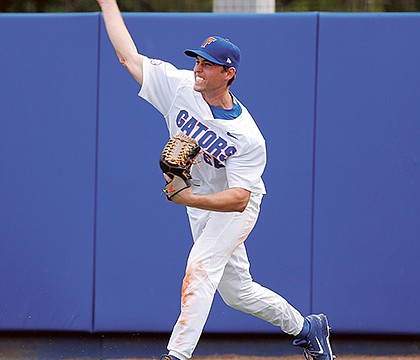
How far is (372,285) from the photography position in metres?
6.12

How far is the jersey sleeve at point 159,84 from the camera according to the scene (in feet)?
16.0

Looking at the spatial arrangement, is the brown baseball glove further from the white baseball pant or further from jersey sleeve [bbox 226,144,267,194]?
the white baseball pant

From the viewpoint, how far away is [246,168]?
4.77 m

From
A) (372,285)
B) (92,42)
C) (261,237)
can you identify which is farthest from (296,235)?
(92,42)

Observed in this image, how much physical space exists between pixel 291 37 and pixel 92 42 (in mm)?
1244

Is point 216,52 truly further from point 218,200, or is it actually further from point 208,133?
point 218,200

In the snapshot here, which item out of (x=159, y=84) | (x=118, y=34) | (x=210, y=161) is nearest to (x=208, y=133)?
(x=210, y=161)

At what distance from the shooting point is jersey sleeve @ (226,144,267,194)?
15.5ft

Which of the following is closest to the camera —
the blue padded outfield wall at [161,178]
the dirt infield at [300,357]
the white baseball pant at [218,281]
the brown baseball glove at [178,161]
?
the brown baseball glove at [178,161]

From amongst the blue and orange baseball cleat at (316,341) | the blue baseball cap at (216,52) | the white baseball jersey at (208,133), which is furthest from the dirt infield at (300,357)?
the blue baseball cap at (216,52)

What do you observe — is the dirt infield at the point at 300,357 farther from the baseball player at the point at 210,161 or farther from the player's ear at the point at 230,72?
the player's ear at the point at 230,72

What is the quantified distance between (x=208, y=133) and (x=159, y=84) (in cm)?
37

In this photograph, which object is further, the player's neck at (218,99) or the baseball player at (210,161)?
the player's neck at (218,99)

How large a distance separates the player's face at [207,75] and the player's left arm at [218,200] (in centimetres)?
53
